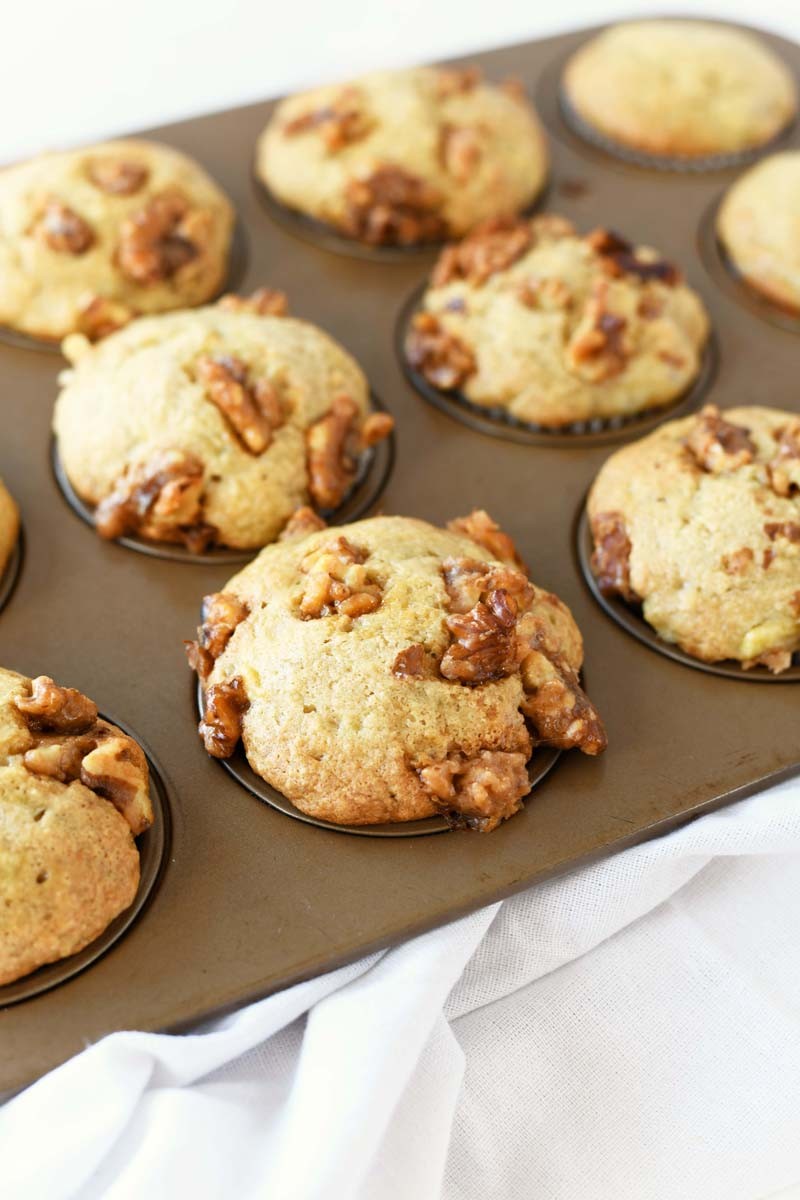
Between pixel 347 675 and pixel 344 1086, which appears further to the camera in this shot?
pixel 347 675

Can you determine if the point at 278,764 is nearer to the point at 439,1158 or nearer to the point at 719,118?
the point at 439,1158

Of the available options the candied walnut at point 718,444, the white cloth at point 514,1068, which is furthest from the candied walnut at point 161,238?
the white cloth at point 514,1068

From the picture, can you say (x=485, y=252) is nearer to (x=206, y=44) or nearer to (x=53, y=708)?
(x=53, y=708)

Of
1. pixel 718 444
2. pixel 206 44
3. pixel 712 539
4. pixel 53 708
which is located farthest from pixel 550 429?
pixel 206 44

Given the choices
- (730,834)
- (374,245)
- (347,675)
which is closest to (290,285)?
(374,245)

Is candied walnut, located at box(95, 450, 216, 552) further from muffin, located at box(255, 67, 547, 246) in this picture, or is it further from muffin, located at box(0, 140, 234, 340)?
muffin, located at box(255, 67, 547, 246)

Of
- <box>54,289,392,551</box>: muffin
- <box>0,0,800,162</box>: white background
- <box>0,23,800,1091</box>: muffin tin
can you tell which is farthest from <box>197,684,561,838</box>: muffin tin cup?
<box>0,0,800,162</box>: white background
